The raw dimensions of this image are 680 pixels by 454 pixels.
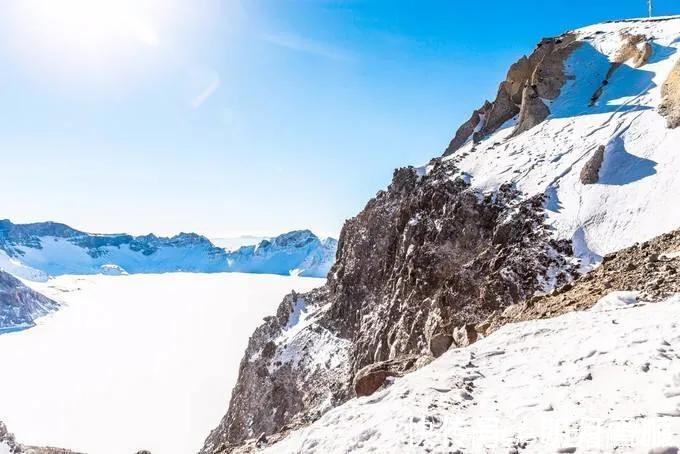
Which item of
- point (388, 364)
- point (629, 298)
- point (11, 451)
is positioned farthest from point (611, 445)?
point (11, 451)

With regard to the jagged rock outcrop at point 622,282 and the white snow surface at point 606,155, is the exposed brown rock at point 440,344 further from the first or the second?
the white snow surface at point 606,155

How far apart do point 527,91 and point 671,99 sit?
1650 centimetres

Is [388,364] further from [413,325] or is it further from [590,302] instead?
[413,325]

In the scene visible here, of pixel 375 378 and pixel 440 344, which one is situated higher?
pixel 440 344

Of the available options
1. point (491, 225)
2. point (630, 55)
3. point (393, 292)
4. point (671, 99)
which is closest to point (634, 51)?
point (630, 55)

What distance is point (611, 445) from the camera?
6855 millimetres

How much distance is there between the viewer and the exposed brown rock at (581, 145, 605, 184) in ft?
106

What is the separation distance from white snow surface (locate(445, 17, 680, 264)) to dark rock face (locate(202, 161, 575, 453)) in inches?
85.1

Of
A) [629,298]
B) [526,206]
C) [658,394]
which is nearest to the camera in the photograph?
[658,394]

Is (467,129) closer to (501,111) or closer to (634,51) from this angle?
(501,111)

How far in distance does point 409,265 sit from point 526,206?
481 inches

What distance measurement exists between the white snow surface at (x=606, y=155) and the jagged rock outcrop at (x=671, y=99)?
0.69m

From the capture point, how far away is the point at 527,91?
1943 inches

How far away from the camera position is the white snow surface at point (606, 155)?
27641mm
